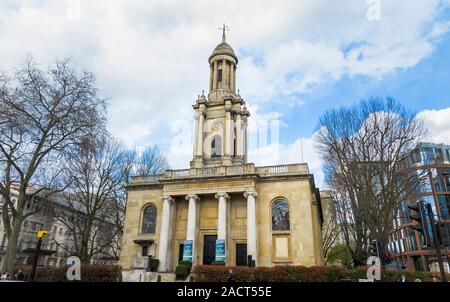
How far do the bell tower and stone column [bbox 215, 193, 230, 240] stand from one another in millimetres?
6147

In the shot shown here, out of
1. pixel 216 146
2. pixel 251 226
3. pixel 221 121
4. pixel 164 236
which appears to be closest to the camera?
pixel 251 226

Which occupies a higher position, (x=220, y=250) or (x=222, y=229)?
(x=222, y=229)

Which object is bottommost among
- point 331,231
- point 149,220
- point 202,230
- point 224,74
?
point 202,230

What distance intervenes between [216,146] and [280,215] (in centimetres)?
1235

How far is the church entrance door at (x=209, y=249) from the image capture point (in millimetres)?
28359

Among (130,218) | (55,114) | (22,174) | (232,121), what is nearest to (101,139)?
(55,114)

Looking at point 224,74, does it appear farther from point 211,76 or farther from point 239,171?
point 239,171

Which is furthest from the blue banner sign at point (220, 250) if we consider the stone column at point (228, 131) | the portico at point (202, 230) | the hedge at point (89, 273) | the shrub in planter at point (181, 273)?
the stone column at point (228, 131)

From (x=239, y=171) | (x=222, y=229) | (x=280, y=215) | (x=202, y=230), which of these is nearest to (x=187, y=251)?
(x=202, y=230)

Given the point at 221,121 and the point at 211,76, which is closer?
the point at 221,121

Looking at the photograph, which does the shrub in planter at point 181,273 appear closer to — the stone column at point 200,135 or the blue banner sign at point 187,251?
the blue banner sign at point 187,251

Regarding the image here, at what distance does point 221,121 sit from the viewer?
3741cm
